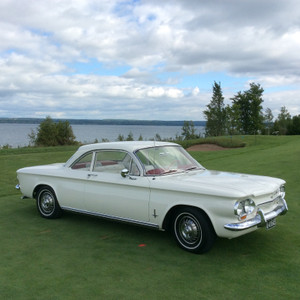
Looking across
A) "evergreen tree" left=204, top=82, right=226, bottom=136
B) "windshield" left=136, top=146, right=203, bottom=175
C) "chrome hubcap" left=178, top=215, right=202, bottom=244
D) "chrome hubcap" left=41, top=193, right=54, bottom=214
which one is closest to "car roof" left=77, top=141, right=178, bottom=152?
"windshield" left=136, top=146, right=203, bottom=175

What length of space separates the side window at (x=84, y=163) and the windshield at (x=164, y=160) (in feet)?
3.68

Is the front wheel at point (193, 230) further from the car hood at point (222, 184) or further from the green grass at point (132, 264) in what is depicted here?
the car hood at point (222, 184)

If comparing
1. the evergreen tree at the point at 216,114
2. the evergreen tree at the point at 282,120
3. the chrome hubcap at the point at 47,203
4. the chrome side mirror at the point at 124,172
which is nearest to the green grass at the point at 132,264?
the chrome hubcap at the point at 47,203

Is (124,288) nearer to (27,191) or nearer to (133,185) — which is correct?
(133,185)

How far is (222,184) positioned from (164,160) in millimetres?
1274

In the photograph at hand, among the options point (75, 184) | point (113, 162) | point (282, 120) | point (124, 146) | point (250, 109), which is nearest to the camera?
point (124, 146)

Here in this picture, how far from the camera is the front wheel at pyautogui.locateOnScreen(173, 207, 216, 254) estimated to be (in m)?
4.76

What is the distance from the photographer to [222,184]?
486 cm

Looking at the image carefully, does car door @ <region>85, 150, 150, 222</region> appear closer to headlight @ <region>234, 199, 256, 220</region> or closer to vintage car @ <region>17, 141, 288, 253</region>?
vintage car @ <region>17, 141, 288, 253</region>

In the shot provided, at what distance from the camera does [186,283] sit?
3.98 m

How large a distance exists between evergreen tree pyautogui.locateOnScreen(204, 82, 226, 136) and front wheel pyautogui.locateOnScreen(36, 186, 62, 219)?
230 feet

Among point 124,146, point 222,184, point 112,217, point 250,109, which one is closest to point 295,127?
point 250,109

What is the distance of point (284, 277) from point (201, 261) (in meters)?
1.05

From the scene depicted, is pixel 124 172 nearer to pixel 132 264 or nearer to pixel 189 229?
pixel 189 229
